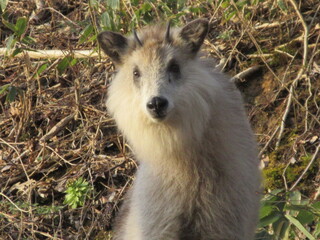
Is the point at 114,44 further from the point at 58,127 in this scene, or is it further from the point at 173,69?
the point at 58,127

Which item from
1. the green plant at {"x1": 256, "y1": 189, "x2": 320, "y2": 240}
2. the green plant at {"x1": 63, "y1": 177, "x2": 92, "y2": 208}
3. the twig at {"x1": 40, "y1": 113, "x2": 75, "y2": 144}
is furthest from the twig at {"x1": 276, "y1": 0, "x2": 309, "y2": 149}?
the twig at {"x1": 40, "y1": 113, "x2": 75, "y2": 144}

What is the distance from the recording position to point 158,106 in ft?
12.0

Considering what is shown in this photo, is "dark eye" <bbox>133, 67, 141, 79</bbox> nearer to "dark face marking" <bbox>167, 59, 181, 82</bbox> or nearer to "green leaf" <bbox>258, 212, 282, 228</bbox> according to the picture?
"dark face marking" <bbox>167, 59, 181, 82</bbox>

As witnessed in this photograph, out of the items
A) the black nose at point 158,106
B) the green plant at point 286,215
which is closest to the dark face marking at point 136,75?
the black nose at point 158,106

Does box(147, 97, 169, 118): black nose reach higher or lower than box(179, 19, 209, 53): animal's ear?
lower

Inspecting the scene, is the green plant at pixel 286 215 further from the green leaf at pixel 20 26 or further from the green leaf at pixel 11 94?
the green leaf at pixel 11 94

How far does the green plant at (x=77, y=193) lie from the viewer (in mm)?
6199

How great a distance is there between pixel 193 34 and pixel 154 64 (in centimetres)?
40

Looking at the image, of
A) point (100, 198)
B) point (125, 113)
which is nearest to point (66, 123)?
point (100, 198)

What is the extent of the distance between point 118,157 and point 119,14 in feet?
4.85

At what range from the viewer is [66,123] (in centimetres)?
711

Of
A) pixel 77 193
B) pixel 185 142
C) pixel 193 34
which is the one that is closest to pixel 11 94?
pixel 77 193

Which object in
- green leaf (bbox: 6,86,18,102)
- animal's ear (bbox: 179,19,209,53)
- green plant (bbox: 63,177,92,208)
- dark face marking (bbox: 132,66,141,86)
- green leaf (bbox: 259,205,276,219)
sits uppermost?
animal's ear (bbox: 179,19,209,53)

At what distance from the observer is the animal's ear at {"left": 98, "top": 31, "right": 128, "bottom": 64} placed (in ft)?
14.0
